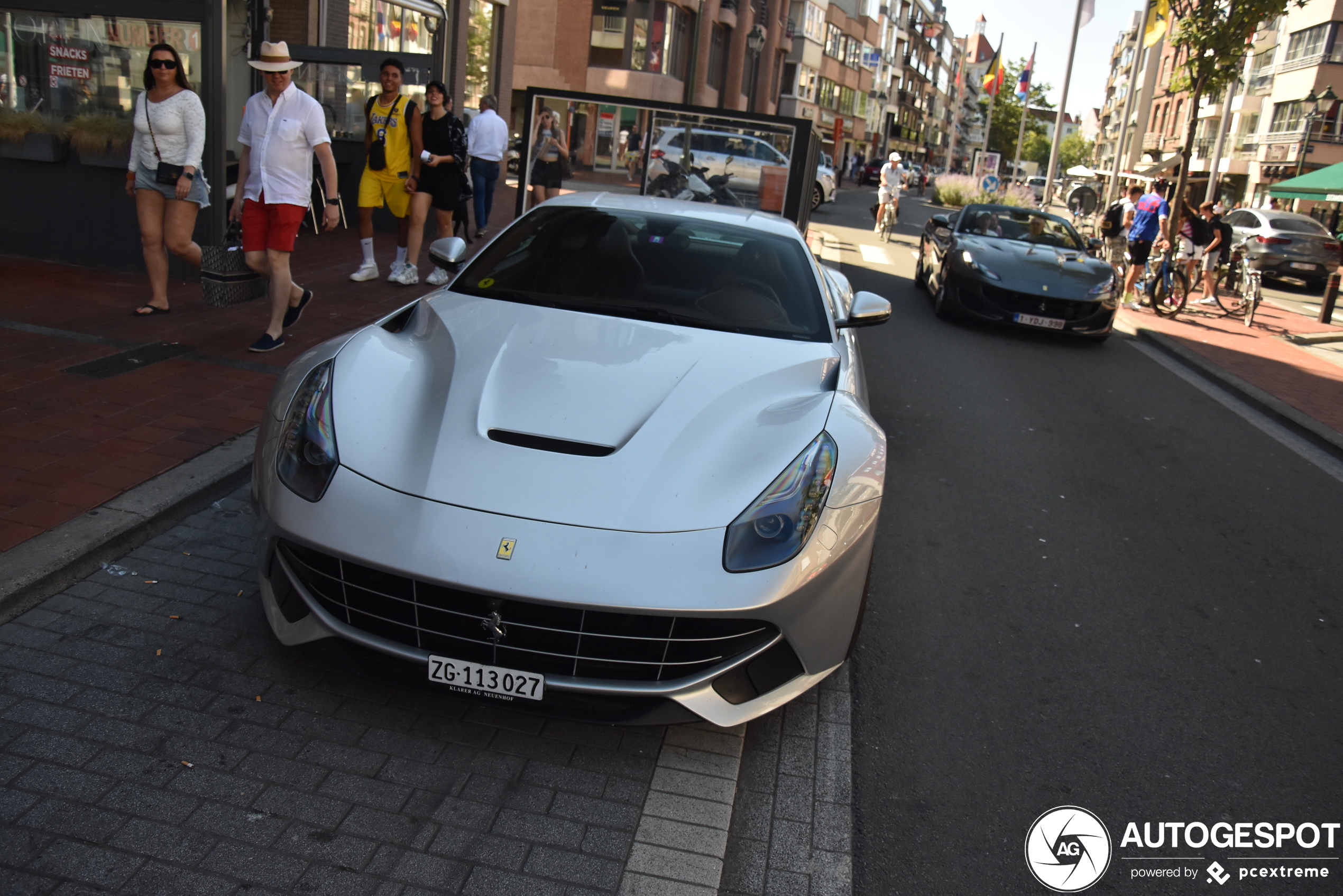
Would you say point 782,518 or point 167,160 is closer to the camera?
point 782,518

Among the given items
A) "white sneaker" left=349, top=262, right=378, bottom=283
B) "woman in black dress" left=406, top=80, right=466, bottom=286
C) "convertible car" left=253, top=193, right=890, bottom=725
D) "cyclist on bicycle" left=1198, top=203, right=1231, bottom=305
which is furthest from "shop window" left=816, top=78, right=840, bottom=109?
"convertible car" left=253, top=193, right=890, bottom=725

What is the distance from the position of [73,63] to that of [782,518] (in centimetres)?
878

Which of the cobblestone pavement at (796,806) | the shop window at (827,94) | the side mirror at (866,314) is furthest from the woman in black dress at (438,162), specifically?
the shop window at (827,94)

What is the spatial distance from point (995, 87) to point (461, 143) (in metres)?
49.1

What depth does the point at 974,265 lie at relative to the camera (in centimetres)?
1129

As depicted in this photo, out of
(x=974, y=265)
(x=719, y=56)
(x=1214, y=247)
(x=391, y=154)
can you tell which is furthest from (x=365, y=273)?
(x=719, y=56)

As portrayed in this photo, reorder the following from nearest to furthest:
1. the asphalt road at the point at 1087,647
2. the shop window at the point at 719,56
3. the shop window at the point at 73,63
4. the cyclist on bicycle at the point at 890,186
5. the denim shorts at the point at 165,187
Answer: the asphalt road at the point at 1087,647 < the denim shorts at the point at 165,187 < the shop window at the point at 73,63 < the cyclist on bicycle at the point at 890,186 < the shop window at the point at 719,56

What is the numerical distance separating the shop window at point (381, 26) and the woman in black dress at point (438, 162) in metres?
5.82

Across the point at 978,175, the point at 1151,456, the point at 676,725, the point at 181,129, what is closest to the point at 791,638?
the point at 676,725

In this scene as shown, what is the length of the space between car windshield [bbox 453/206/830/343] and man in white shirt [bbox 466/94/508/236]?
27.2ft

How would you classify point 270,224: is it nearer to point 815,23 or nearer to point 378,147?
point 378,147

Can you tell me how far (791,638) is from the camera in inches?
113

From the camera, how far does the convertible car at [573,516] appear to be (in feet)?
8.91

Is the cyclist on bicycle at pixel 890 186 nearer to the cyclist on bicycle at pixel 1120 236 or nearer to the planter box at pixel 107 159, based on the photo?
the cyclist on bicycle at pixel 1120 236
